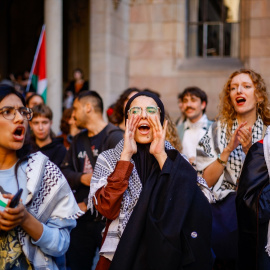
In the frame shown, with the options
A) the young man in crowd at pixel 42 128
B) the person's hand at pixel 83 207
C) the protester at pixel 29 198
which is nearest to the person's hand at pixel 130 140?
the protester at pixel 29 198

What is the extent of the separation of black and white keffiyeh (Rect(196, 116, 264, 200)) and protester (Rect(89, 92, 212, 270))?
1.34 meters

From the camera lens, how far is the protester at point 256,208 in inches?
151

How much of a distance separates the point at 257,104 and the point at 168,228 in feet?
7.11

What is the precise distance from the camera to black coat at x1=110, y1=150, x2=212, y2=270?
333 cm

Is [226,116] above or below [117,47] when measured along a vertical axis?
below

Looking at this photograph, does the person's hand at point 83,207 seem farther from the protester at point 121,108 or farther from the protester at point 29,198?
the protester at point 29,198

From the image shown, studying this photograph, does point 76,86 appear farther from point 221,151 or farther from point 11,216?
point 11,216

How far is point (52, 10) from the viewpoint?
11.1m

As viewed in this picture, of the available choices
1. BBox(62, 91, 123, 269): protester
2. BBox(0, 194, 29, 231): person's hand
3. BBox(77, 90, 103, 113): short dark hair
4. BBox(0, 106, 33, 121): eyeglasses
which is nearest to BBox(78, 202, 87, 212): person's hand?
BBox(62, 91, 123, 269): protester

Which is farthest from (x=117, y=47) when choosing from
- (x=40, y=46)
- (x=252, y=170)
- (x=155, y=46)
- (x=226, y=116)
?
(x=252, y=170)

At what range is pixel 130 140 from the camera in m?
3.66

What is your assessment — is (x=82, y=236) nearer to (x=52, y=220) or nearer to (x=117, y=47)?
(x=52, y=220)

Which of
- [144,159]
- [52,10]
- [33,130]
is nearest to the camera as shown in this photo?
[144,159]

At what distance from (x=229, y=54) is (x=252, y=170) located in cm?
1036
